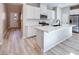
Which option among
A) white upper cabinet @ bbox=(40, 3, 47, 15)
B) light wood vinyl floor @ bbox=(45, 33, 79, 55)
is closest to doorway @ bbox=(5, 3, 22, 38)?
white upper cabinet @ bbox=(40, 3, 47, 15)

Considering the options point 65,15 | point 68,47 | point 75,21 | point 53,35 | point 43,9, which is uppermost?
point 43,9

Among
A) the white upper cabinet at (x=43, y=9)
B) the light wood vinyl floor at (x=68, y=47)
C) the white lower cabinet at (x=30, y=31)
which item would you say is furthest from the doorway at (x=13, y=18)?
the light wood vinyl floor at (x=68, y=47)

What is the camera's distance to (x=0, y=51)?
1858 millimetres

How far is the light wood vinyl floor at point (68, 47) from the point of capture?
191 cm

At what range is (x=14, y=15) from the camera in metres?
1.93

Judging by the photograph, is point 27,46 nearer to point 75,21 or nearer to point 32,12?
point 32,12

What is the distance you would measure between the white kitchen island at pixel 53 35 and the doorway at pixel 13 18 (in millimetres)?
426

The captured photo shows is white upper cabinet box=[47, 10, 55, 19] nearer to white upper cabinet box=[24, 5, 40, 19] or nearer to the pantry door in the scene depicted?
white upper cabinet box=[24, 5, 40, 19]

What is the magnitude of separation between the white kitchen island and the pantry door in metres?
0.43

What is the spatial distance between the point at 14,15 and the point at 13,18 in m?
0.06

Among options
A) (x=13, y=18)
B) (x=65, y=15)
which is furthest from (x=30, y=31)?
(x=65, y=15)

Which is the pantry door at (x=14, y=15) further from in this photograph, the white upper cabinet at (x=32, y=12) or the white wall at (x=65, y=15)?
the white wall at (x=65, y=15)

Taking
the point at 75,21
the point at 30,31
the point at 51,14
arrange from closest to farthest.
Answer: the point at 51,14 → the point at 75,21 → the point at 30,31

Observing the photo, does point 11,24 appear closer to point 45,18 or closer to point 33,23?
point 33,23
